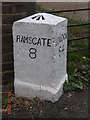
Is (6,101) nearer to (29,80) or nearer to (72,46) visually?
(29,80)

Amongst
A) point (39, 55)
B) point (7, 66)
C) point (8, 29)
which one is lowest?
point (7, 66)

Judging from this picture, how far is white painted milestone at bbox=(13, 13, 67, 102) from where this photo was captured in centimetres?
331

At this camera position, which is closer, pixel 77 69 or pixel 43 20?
pixel 43 20

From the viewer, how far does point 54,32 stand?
3254 mm

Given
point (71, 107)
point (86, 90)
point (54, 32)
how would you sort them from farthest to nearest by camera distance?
point (86, 90), point (71, 107), point (54, 32)

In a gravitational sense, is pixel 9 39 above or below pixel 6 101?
above

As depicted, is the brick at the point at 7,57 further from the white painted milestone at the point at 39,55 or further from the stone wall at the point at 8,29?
the white painted milestone at the point at 39,55

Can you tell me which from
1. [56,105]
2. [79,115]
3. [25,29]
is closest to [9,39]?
[25,29]

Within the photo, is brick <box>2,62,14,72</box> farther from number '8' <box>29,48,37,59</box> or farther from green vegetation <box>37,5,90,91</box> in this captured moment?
green vegetation <box>37,5,90,91</box>

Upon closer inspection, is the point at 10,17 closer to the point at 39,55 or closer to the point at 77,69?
the point at 39,55

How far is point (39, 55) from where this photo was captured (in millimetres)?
3408

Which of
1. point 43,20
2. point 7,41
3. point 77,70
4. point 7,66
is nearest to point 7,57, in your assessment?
point 7,66

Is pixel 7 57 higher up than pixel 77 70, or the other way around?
pixel 7 57

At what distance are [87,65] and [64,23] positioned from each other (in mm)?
1327
